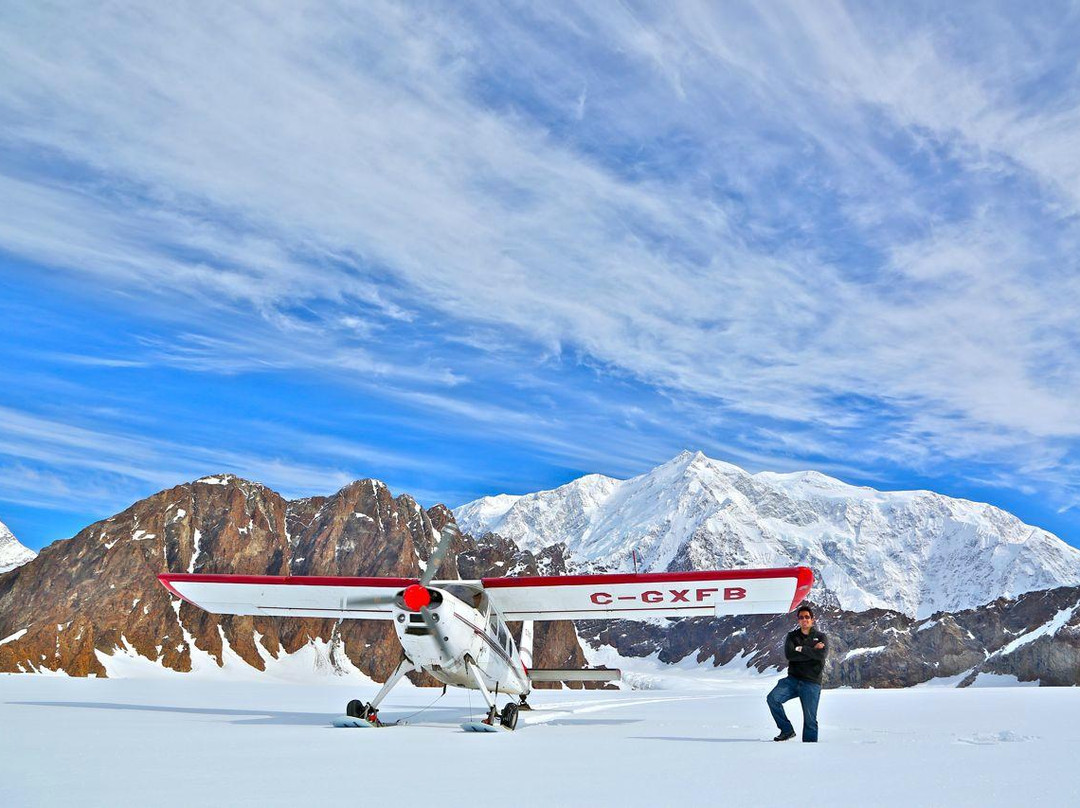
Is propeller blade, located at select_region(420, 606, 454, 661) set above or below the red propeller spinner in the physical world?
below

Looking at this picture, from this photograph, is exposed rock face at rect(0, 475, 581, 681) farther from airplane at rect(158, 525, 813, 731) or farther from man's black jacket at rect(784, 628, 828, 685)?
man's black jacket at rect(784, 628, 828, 685)

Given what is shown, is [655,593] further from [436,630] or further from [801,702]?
[801,702]

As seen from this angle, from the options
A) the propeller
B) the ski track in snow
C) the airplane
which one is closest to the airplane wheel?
the airplane

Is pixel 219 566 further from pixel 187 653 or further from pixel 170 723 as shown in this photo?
pixel 170 723

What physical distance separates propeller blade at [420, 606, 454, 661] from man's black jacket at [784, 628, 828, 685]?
6.50 metres

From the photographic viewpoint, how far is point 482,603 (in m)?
17.5

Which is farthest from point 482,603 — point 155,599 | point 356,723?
point 155,599

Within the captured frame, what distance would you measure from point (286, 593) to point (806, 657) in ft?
45.8

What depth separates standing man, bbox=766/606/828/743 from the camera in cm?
1154

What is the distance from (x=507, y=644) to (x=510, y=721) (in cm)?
397

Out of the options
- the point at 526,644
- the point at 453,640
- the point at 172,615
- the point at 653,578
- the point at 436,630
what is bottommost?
the point at 526,644

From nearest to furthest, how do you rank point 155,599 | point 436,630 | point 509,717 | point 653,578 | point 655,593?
point 509,717 → point 436,630 → point 653,578 → point 655,593 → point 155,599

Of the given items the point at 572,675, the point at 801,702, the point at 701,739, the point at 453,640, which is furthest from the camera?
the point at 572,675

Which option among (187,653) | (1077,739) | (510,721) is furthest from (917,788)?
(187,653)
